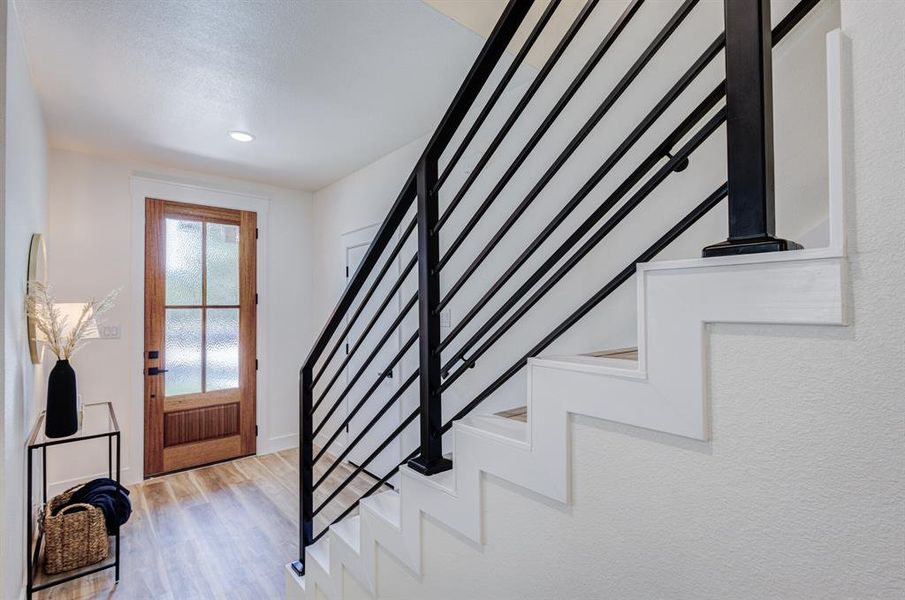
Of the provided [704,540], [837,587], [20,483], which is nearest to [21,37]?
[20,483]

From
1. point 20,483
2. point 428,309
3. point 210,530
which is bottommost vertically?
point 210,530

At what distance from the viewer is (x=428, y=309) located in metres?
1.25

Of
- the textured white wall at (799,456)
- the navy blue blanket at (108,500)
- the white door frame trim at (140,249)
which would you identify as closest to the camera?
the textured white wall at (799,456)

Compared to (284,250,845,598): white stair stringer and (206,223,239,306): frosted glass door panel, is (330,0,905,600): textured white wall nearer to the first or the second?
(284,250,845,598): white stair stringer

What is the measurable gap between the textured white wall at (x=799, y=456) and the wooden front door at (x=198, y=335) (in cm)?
398

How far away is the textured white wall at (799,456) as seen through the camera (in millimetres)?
492

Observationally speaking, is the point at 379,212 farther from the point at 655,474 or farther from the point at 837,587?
the point at 837,587

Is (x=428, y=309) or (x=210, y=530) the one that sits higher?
(x=428, y=309)

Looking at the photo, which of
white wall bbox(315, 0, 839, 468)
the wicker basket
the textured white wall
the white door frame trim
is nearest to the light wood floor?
the wicker basket

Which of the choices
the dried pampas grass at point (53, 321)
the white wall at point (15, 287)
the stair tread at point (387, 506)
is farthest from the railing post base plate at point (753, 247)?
the dried pampas grass at point (53, 321)

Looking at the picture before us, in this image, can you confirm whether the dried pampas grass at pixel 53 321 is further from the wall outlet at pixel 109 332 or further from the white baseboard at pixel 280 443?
the white baseboard at pixel 280 443

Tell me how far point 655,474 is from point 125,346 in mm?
4135

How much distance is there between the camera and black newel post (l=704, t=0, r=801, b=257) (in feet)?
2.01

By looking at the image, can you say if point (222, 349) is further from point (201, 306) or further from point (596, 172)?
point (596, 172)
